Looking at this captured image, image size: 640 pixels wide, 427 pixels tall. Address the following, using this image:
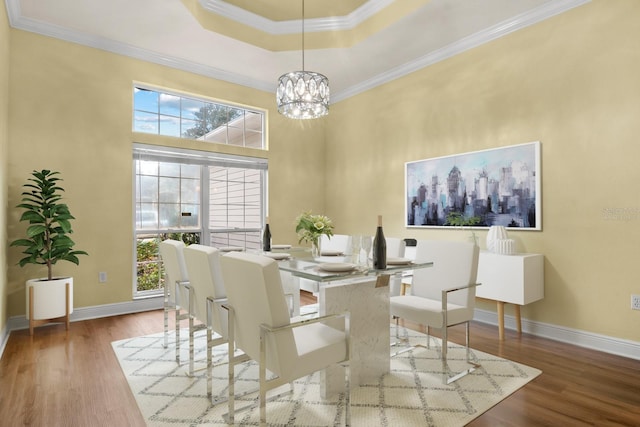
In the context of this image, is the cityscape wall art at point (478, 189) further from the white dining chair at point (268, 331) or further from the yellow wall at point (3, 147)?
the yellow wall at point (3, 147)

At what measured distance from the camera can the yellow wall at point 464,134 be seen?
3.12 m

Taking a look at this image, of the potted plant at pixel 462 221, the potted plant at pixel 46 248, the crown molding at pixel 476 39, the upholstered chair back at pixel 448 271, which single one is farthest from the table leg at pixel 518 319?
the potted plant at pixel 46 248

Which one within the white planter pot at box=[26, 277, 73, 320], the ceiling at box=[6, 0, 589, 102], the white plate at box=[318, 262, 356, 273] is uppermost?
the ceiling at box=[6, 0, 589, 102]

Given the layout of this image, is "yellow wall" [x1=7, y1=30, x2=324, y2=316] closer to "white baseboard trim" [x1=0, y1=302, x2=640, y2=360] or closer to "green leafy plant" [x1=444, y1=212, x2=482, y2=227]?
"white baseboard trim" [x1=0, y1=302, x2=640, y2=360]

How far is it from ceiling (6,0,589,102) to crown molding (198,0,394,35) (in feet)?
0.04

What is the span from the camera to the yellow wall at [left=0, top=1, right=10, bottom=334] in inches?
129

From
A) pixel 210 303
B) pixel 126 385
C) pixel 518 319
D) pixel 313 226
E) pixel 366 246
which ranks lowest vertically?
pixel 126 385

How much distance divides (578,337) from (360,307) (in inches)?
90.5

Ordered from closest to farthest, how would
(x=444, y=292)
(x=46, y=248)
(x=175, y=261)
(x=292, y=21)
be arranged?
(x=444, y=292) < (x=175, y=261) < (x=46, y=248) < (x=292, y=21)

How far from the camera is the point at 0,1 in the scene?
3.16 metres

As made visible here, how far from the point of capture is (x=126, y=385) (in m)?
2.52

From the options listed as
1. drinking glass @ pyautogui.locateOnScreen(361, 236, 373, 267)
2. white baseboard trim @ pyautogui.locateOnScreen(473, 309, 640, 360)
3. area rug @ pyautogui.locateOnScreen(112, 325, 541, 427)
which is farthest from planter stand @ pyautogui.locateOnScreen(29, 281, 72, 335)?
white baseboard trim @ pyautogui.locateOnScreen(473, 309, 640, 360)

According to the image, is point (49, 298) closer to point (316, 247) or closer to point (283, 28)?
point (316, 247)

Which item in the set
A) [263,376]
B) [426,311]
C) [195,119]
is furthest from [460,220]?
[195,119]
